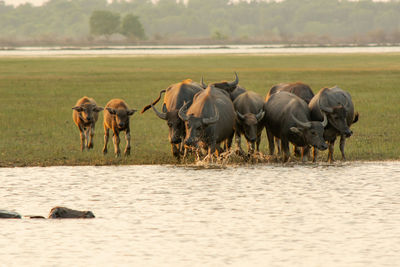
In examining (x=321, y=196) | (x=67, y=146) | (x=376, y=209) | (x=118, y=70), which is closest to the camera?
(x=376, y=209)

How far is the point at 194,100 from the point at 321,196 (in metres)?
5.43

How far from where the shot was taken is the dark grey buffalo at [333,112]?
66.2ft

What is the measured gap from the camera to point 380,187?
17.4m

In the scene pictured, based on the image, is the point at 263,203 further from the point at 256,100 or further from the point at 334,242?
the point at 256,100

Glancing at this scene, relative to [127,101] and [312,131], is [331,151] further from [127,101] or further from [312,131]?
[127,101]

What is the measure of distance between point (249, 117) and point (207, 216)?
5806 millimetres

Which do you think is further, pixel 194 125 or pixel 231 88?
pixel 231 88

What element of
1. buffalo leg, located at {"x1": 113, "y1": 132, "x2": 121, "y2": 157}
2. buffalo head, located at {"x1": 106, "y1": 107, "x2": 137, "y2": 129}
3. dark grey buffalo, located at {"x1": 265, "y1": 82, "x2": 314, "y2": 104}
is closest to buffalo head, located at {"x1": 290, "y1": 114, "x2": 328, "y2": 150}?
dark grey buffalo, located at {"x1": 265, "y1": 82, "x2": 314, "y2": 104}

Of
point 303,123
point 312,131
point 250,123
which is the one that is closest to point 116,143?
point 250,123

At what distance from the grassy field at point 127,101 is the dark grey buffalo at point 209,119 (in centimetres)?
183

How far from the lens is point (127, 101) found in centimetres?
4072

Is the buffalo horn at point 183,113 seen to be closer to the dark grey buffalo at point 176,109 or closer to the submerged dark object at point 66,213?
the dark grey buffalo at point 176,109

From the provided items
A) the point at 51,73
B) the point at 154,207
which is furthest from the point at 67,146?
the point at 51,73

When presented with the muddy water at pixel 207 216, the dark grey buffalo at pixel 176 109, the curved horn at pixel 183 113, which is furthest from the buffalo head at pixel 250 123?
the dark grey buffalo at pixel 176 109
